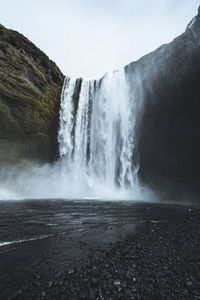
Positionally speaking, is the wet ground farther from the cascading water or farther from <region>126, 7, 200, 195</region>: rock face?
<region>126, 7, 200, 195</region>: rock face

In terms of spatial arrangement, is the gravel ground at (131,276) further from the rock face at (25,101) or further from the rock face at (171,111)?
the rock face at (171,111)

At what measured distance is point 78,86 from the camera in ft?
81.0

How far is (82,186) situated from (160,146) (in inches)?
558

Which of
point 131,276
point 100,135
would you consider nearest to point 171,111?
point 100,135

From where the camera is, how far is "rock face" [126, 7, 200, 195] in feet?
58.6

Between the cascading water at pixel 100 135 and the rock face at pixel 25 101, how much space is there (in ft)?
6.82

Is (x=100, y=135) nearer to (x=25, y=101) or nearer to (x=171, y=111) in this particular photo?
(x=171, y=111)

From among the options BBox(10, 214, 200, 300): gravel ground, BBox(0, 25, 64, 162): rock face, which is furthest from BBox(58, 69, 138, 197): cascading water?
BBox(10, 214, 200, 300): gravel ground

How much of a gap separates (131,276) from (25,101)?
21827 millimetres

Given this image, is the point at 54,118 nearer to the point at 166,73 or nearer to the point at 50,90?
the point at 50,90

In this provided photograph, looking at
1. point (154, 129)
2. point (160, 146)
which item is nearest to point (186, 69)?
point (154, 129)

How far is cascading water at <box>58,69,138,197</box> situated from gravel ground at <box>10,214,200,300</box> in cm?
1708

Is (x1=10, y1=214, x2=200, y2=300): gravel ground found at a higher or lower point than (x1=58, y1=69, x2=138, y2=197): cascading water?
lower

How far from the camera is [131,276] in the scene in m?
2.87
